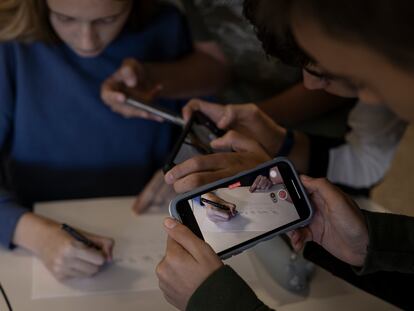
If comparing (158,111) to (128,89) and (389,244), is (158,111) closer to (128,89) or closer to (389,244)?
(128,89)

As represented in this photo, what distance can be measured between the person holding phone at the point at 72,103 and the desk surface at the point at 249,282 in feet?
0.24

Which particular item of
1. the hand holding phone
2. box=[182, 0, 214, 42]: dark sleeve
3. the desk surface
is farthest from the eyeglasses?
box=[182, 0, 214, 42]: dark sleeve

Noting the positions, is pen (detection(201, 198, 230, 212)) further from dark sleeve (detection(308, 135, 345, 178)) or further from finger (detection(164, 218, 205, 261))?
dark sleeve (detection(308, 135, 345, 178))

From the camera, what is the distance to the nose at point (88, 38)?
0.78 m

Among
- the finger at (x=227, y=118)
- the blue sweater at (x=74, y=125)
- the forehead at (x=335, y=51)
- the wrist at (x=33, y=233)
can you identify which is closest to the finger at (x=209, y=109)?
the finger at (x=227, y=118)

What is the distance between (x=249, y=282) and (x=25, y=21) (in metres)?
0.51

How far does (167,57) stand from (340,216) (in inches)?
20.1

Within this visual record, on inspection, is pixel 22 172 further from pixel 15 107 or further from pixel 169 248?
pixel 169 248

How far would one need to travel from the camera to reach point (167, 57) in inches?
39.0

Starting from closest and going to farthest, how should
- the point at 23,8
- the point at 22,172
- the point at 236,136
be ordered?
the point at 236,136 < the point at 23,8 < the point at 22,172

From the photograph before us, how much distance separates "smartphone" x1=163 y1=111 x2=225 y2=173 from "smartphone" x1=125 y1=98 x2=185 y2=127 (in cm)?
4

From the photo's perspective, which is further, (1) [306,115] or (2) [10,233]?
(1) [306,115]

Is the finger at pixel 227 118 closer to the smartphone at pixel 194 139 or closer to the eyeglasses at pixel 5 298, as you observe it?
the smartphone at pixel 194 139

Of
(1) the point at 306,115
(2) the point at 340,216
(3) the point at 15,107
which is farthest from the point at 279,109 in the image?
(3) the point at 15,107
